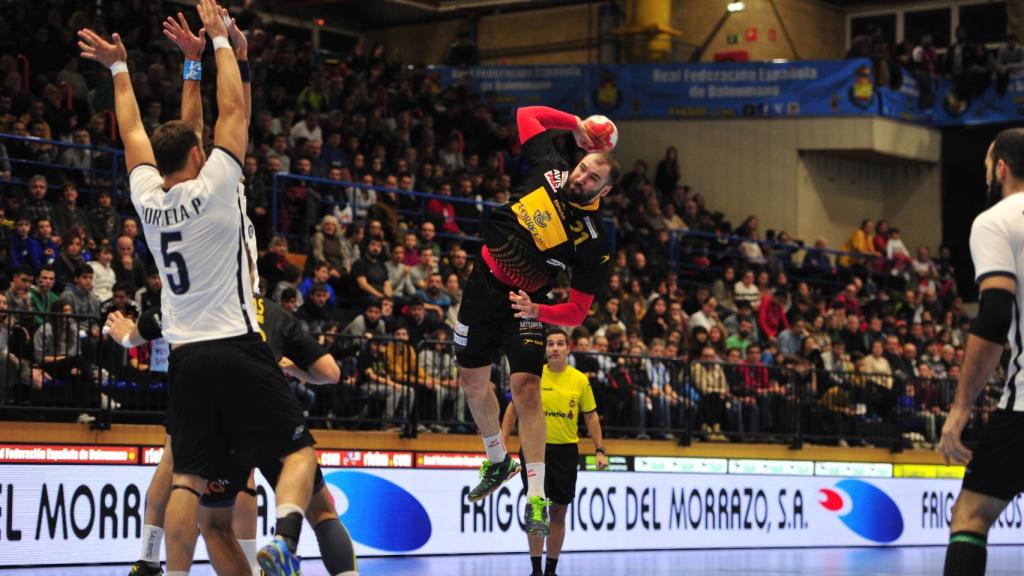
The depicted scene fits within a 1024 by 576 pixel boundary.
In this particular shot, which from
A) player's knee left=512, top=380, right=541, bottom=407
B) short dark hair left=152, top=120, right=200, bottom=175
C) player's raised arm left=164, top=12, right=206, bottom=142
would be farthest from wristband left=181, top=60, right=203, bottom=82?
player's knee left=512, top=380, right=541, bottom=407

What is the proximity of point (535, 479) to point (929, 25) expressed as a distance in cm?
2679

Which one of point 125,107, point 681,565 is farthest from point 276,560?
point 681,565

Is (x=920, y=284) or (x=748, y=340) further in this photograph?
(x=920, y=284)

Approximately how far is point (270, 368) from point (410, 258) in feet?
41.8

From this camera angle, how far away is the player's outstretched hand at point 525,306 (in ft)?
30.2

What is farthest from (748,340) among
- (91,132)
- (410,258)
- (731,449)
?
(91,132)

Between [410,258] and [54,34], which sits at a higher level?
[54,34]

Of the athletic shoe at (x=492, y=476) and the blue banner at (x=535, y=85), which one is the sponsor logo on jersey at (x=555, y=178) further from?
the blue banner at (x=535, y=85)

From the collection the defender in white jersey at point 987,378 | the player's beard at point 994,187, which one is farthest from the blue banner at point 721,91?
the defender in white jersey at point 987,378

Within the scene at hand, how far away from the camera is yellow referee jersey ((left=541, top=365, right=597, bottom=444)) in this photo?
1311 cm

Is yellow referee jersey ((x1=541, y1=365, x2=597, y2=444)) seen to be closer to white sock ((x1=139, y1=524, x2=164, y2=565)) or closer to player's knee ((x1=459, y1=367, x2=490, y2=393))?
player's knee ((x1=459, y1=367, x2=490, y2=393))

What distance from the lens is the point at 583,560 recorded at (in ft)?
53.1

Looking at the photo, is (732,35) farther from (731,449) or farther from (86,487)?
(86,487)

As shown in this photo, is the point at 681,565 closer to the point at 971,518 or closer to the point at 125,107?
the point at 971,518
